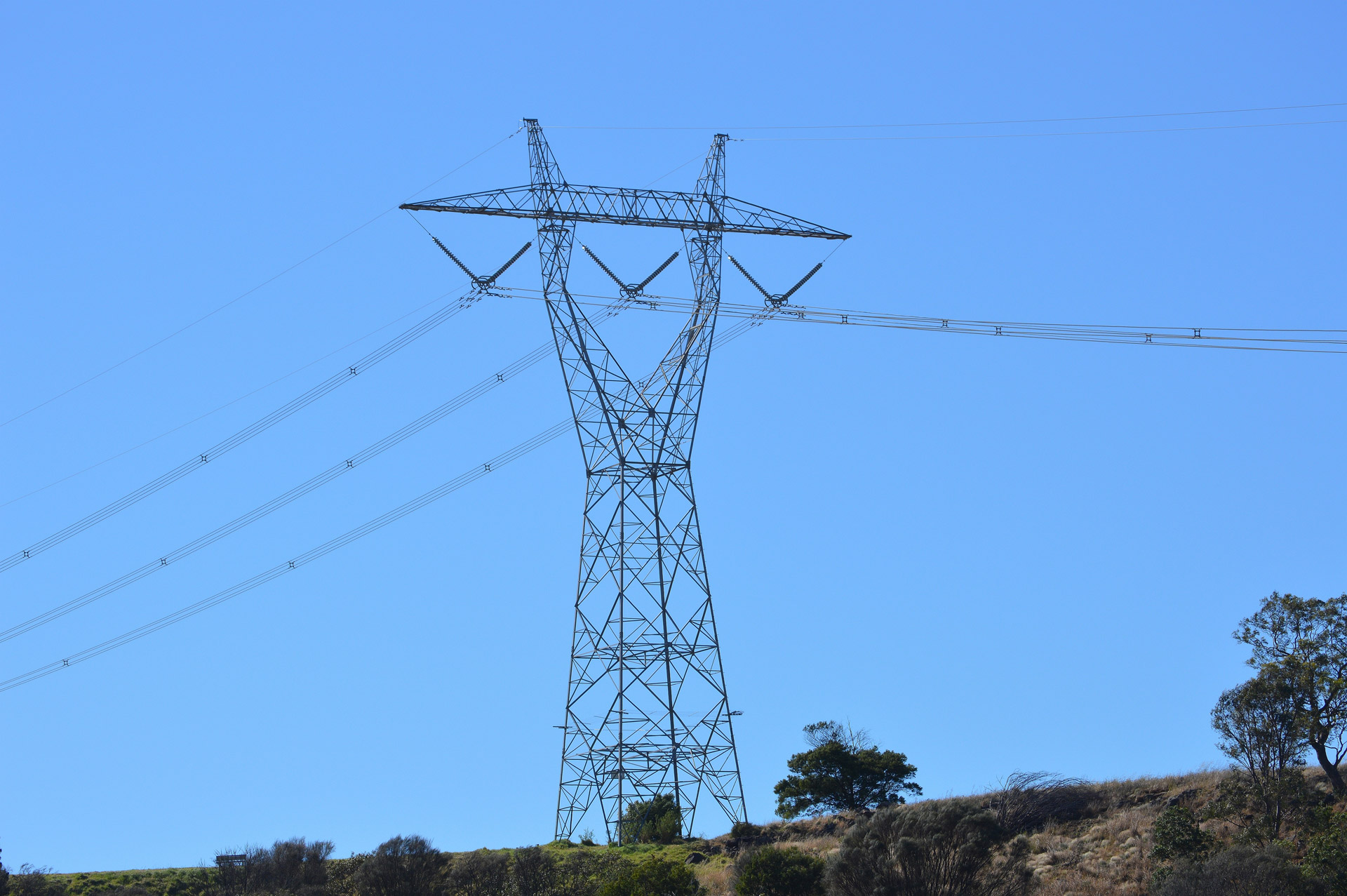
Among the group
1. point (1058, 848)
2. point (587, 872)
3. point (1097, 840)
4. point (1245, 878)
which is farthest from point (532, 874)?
point (1245, 878)

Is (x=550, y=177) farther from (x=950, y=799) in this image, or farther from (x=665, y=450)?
(x=950, y=799)

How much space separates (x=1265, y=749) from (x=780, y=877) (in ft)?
54.9

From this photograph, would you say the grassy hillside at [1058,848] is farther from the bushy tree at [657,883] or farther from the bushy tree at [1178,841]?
the bushy tree at [657,883]

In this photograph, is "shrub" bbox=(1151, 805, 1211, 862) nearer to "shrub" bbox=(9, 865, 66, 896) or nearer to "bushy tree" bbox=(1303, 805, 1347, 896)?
"bushy tree" bbox=(1303, 805, 1347, 896)

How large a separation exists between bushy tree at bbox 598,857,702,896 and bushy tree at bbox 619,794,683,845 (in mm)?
10861

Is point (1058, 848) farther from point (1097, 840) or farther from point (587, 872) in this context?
point (587, 872)

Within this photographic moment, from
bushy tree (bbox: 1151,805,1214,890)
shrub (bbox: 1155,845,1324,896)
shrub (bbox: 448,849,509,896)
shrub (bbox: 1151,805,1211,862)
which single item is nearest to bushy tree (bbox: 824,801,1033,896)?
bushy tree (bbox: 1151,805,1214,890)

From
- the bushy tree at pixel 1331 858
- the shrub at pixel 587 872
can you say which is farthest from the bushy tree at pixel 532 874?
the bushy tree at pixel 1331 858

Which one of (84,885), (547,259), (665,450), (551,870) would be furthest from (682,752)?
(84,885)

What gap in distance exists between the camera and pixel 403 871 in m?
54.2

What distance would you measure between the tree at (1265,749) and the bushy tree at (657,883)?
711 inches

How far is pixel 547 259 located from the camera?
60594 millimetres

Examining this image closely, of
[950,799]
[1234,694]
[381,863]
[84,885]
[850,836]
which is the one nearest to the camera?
[850,836]

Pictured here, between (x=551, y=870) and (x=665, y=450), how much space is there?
682 inches
